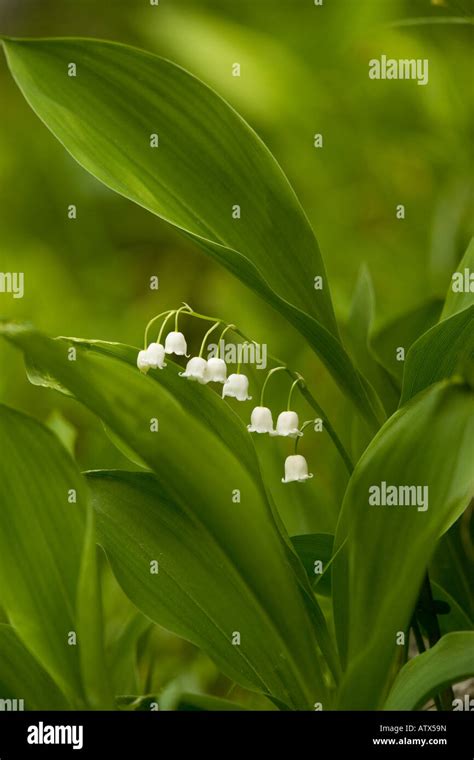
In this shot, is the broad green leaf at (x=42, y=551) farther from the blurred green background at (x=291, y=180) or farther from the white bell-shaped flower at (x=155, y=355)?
the blurred green background at (x=291, y=180)

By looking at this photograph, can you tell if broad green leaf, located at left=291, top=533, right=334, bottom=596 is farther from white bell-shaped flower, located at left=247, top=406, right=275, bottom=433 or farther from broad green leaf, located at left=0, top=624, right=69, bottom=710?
broad green leaf, located at left=0, top=624, right=69, bottom=710

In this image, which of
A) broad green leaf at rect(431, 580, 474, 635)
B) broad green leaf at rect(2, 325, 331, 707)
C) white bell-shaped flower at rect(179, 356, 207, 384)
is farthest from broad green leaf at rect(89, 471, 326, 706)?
broad green leaf at rect(431, 580, 474, 635)

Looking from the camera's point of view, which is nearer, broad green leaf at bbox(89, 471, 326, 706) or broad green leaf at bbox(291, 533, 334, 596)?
broad green leaf at bbox(89, 471, 326, 706)

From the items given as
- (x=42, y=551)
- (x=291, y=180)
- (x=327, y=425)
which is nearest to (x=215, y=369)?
(x=327, y=425)

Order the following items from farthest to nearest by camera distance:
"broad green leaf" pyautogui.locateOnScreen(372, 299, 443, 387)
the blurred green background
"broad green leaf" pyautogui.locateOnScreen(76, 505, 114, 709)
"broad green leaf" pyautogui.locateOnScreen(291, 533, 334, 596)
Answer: the blurred green background < "broad green leaf" pyautogui.locateOnScreen(372, 299, 443, 387) < "broad green leaf" pyautogui.locateOnScreen(291, 533, 334, 596) < "broad green leaf" pyautogui.locateOnScreen(76, 505, 114, 709)

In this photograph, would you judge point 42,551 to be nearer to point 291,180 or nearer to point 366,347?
point 366,347
